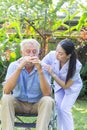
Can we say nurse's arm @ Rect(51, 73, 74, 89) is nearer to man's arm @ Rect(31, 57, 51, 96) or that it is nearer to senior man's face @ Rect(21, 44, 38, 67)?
man's arm @ Rect(31, 57, 51, 96)

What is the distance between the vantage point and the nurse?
4188mm

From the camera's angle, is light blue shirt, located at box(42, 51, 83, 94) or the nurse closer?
the nurse

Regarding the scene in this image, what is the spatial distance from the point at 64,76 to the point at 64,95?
24 cm

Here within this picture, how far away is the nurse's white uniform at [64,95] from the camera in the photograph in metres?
4.29

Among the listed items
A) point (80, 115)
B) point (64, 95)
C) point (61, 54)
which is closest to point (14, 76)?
point (61, 54)

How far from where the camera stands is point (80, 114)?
20.8 ft

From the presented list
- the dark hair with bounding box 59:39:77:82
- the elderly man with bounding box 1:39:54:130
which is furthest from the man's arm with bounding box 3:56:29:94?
the dark hair with bounding box 59:39:77:82

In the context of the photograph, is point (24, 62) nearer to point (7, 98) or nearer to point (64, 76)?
point (7, 98)

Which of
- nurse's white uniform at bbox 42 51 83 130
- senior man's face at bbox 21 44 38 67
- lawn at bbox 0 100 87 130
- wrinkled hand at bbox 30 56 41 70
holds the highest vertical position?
senior man's face at bbox 21 44 38 67

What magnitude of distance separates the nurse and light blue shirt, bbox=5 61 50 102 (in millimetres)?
198

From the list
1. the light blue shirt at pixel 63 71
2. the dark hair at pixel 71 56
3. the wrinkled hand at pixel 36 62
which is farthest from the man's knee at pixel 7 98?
the dark hair at pixel 71 56

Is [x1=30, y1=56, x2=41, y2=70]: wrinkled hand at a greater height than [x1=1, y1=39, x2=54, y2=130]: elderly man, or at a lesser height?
greater

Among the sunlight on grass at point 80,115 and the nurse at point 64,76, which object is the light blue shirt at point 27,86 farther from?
the sunlight on grass at point 80,115

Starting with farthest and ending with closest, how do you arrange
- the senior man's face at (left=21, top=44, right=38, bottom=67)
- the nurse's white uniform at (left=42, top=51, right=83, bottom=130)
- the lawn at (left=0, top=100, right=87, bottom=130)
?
the lawn at (left=0, top=100, right=87, bottom=130)
the nurse's white uniform at (left=42, top=51, right=83, bottom=130)
the senior man's face at (left=21, top=44, right=38, bottom=67)
